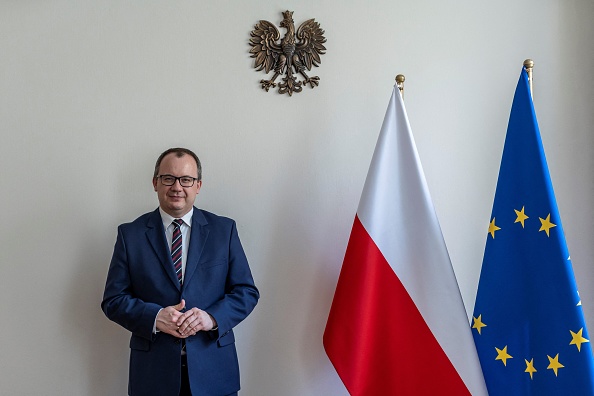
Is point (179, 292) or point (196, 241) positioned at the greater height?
point (196, 241)

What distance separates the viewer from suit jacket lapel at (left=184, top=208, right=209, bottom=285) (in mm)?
2043

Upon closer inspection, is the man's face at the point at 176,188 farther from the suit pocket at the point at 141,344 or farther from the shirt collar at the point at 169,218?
the suit pocket at the point at 141,344

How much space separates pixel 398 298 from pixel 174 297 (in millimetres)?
815

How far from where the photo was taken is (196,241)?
2.09 m

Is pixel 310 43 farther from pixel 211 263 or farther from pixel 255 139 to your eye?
pixel 211 263

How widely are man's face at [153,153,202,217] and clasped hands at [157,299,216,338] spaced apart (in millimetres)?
345

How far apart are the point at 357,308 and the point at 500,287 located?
20.4 inches

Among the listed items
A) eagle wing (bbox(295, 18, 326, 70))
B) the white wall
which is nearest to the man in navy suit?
the white wall

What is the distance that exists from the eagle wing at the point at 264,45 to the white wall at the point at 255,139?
44 mm

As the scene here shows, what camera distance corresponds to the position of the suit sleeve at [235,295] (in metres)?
2.00

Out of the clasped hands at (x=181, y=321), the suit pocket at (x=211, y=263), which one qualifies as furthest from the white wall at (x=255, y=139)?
the clasped hands at (x=181, y=321)

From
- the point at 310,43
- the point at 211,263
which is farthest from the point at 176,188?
the point at 310,43

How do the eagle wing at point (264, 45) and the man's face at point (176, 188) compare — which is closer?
the man's face at point (176, 188)

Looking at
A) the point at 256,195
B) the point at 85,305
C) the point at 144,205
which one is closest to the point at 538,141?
the point at 256,195
